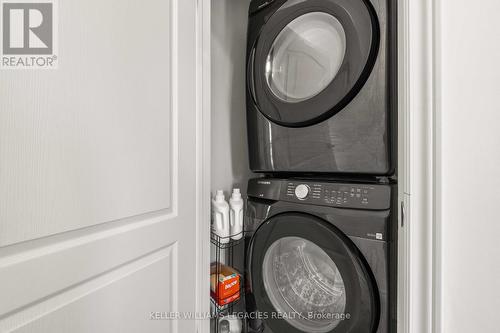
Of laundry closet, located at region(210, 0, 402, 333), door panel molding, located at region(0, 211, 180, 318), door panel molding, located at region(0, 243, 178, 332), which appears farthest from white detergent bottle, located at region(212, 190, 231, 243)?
door panel molding, located at region(0, 211, 180, 318)

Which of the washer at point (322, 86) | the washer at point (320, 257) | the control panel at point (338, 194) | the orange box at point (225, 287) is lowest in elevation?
the orange box at point (225, 287)

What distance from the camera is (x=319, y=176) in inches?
41.7

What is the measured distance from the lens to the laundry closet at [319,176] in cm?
83

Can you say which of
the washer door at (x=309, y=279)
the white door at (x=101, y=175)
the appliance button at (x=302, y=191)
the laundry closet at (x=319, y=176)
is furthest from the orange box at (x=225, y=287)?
the appliance button at (x=302, y=191)

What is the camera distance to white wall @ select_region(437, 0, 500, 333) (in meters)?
0.41

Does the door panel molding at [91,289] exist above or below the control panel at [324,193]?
below

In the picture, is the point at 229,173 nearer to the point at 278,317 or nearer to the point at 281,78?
the point at 281,78

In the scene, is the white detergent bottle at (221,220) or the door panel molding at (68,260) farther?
the white detergent bottle at (221,220)

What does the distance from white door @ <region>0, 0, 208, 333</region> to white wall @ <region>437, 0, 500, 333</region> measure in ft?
2.69

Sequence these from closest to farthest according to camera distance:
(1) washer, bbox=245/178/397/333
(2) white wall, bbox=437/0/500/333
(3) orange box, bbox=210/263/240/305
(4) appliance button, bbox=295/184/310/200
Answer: (2) white wall, bbox=437/0/500/333 → (1) washer, bbox=245/178/397/333 → (4) appliance button, bbox=295/184/310/200 → (3) orange box, bbox=210/263/240/305

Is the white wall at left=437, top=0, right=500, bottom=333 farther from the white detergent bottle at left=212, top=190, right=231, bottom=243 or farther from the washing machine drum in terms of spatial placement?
the white detergent bottle at left=212, top=190, right=231, bottom=243

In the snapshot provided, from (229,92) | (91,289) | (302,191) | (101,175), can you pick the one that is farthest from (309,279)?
(229,92)

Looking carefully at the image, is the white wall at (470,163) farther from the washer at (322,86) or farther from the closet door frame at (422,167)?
the washer at (322,86)

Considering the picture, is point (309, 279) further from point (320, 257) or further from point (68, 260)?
point (68, 260)
